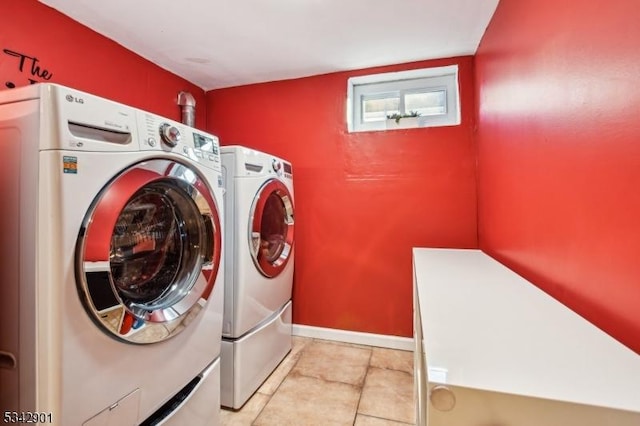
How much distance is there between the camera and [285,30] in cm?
167

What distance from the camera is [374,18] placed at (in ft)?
5.14

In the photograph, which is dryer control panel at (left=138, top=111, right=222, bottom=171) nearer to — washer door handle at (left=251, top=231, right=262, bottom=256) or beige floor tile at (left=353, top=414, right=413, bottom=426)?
washer door handle at (left=251, top=231, right=262, bottom=256)

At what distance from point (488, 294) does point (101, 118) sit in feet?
3.84

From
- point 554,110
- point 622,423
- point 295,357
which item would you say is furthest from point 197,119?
point 622,423

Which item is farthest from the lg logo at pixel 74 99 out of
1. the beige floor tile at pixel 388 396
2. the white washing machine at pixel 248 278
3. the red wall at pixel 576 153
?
the beige floor tile at pixel 388 396

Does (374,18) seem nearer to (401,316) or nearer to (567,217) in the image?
(567,217)

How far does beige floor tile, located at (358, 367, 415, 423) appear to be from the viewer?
1452 mm

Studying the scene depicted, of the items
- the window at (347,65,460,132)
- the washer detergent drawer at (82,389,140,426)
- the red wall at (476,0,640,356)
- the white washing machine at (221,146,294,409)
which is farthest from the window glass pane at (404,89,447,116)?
the washer detergent drawer at (82,389,140,426)

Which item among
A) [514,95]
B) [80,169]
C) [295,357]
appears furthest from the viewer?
[295,357]

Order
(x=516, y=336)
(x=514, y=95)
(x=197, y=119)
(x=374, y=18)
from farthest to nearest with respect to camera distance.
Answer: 1. (x=197, y=119)
2. (x=374, y=18)
3. (x=514, y=95)
4. (x=516, y=336)

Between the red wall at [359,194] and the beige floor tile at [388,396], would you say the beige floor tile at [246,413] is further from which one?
the red wall at [359,194]

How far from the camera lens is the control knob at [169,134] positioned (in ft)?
3.12

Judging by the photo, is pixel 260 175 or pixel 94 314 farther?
pixel 260 175

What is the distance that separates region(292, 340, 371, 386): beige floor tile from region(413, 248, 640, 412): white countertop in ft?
3.70
